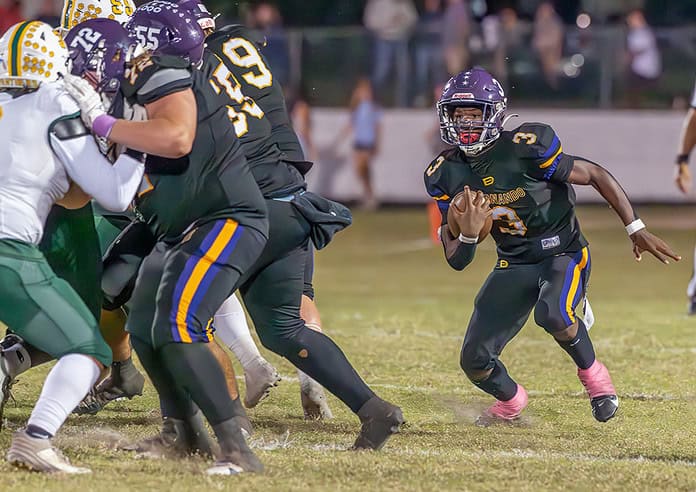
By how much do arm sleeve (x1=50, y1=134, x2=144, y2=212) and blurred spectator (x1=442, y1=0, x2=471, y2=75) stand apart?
12.9m

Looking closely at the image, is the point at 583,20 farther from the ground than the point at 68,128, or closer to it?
closer to it

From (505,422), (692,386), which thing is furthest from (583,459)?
(692,386)

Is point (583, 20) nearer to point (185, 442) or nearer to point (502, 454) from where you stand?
point (502, 454)

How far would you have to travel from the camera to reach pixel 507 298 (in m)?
5.77

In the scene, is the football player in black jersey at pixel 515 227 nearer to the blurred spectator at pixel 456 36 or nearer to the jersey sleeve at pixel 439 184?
the jersey sleeve at pixel 439 184

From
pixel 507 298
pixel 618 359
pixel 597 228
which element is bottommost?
pixel 597 228

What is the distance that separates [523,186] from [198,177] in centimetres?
179

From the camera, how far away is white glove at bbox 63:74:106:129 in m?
4.45

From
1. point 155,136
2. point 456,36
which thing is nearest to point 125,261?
point 155,136

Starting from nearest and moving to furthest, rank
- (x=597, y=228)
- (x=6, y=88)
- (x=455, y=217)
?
(x=6, y=88)
(x=455, y=217)
(x=597, y=228)

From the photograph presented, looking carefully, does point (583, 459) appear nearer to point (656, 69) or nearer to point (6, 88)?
point (6, 88)

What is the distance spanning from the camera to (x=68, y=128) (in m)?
4.45

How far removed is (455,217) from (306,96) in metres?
11.9

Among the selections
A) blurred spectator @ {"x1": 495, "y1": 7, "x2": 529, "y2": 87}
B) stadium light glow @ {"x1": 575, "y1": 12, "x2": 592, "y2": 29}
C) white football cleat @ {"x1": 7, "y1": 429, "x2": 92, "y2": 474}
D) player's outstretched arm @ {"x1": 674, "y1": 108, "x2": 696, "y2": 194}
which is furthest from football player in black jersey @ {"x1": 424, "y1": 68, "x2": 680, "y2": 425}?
stadium light glow @ {"x1": 575, "y1": 12, "x2": 592, "y2": 29}
